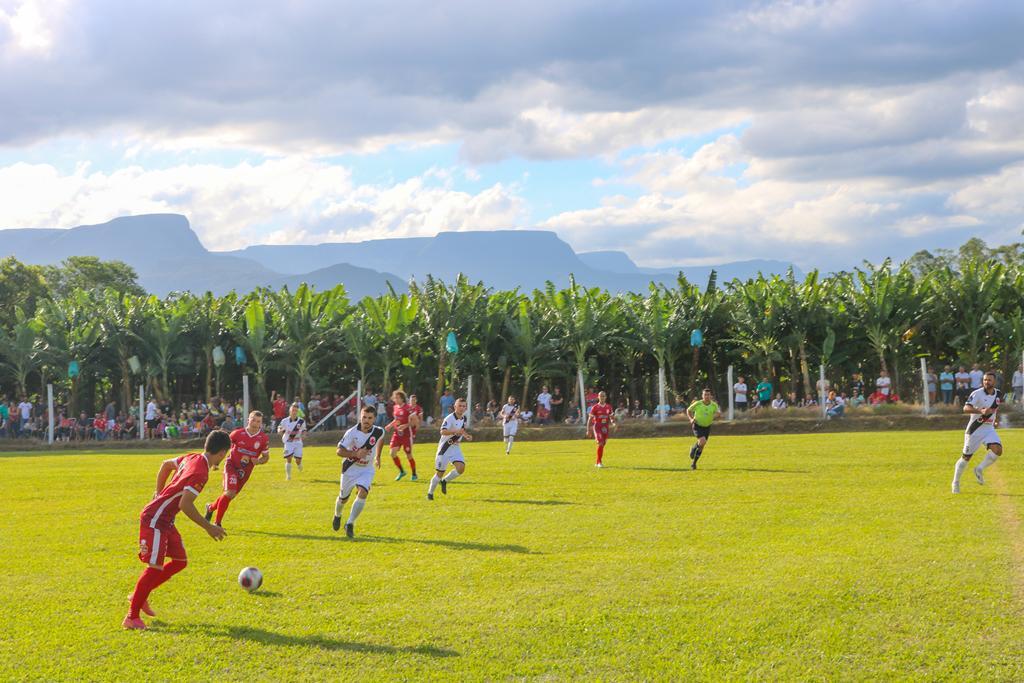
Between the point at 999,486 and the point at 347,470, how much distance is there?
11.9m

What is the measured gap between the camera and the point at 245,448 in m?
16.5

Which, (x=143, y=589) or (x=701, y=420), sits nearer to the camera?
(x=143, y=589)

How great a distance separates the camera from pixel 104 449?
37406 mm

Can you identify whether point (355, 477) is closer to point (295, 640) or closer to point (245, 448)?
point (245, 448)

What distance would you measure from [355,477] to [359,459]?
29cm

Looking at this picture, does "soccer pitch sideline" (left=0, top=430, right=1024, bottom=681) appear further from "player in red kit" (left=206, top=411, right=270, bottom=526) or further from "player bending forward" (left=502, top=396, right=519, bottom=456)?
"player bending forward" (left=502, top=396, right=519, bottom=456)

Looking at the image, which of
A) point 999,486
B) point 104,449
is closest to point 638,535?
point 999,486

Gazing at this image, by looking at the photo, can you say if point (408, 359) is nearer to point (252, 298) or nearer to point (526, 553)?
point (252, 298)

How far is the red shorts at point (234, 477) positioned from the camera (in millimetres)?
16203

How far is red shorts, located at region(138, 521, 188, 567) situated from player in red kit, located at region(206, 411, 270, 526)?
6.06 meters

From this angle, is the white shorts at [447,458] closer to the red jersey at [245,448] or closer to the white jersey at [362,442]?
the red jersey at [245,448]

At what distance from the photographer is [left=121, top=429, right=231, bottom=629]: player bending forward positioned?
32.3 ft

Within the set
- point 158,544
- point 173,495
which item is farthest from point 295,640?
point 173,495

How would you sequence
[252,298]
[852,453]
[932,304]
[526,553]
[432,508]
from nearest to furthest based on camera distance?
[526,553] < [432,508] < [852,453] < [932,304] < [252,298]
